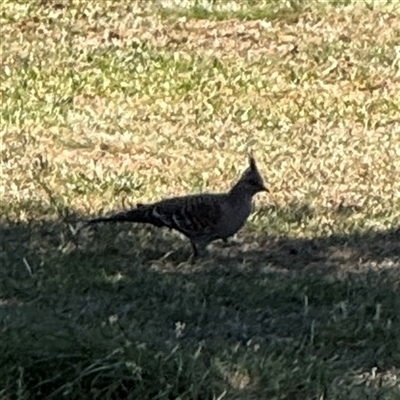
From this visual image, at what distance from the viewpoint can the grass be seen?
657 cm

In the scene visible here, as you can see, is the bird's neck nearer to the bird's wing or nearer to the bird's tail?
the bird's wing

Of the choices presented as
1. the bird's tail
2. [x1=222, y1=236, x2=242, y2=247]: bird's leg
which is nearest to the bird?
the bird's tail

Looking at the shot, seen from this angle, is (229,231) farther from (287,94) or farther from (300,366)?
(287,94)

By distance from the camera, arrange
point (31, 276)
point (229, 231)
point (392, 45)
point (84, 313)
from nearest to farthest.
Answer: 1. point (84, 313)
2. point (31, 276)
3. point (229, 231)
4. point (392, 45)

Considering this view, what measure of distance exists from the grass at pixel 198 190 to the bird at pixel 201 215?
0.20 metres

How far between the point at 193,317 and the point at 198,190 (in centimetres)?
301

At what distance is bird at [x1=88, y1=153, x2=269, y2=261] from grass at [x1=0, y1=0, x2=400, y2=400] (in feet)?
0.66

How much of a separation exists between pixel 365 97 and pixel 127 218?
211 inches

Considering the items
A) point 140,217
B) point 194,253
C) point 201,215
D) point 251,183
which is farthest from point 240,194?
point 140,217

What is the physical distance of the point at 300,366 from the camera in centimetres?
679

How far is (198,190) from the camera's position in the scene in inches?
424

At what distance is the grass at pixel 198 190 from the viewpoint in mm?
6570

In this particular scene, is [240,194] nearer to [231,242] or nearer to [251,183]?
[251,183]

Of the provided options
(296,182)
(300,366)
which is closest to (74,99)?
(296,182)
